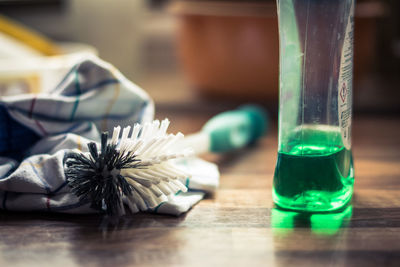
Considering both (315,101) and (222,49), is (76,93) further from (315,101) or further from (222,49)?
(222,49)

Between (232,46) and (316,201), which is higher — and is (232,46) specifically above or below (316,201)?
above

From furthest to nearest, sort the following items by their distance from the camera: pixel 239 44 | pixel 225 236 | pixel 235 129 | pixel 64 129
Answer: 1. pixel 239 44
2. pixel 235 129
3. pixel 64 129
4. pixel 225 236

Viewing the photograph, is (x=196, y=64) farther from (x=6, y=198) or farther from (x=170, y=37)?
(x=170, y=37)

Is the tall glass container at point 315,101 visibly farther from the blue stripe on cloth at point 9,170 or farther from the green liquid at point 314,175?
the blue stripe on cloth at point 9,170

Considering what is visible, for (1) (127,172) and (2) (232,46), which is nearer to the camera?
(1) (127,172)

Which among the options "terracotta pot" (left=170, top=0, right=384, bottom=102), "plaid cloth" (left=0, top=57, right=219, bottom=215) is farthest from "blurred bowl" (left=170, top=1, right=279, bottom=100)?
"plaid cloth" (left=0, top=57, right=219, bottom=215)

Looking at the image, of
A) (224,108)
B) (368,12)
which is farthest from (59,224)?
(368,12)

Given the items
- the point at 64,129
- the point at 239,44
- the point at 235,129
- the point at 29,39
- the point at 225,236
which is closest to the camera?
the point at 225,236

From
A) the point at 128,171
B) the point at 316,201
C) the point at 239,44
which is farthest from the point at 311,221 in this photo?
the point at 239,44
